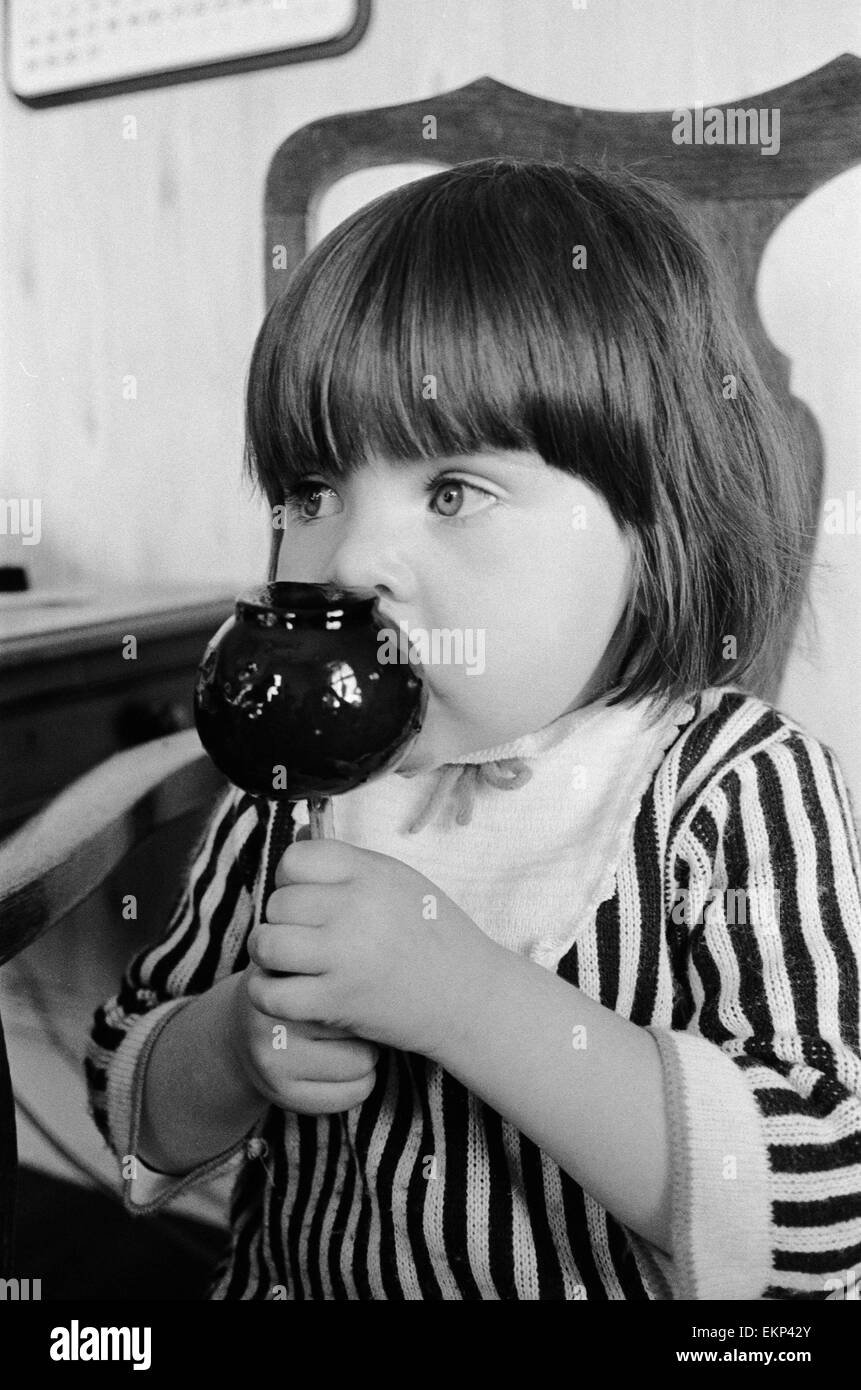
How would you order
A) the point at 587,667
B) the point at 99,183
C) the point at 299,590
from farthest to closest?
1. the point at 99,183
2. the point at 587,667
3. the point at 299,590

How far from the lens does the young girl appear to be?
44 centimetres

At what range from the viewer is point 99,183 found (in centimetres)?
61

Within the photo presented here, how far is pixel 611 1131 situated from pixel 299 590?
8.2 inches

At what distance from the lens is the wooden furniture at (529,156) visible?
51 cm

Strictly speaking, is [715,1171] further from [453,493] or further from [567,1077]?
Answer: [453,493]

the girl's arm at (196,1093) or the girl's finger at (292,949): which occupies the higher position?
the girl's finger at (292,949)

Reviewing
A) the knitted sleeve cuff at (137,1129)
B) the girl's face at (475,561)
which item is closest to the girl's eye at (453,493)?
the girl's face at (475,561)

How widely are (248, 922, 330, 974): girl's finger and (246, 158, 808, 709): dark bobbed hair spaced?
0.16 meters

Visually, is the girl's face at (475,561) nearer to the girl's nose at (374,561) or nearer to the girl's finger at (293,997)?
the girl's nose at (374,561)

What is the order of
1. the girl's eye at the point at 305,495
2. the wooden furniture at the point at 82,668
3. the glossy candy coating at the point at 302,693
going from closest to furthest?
the glossy candy coating at the point at 302,693 → the girl's eye at the point at 305,495 → the wooden furniture at the point at 82,668

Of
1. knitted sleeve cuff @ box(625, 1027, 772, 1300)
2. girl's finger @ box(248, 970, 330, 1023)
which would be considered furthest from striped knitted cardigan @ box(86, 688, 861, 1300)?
girl's finger @ box(248, 970, 330, 1023)

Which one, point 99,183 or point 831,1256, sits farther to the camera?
point 99,183
